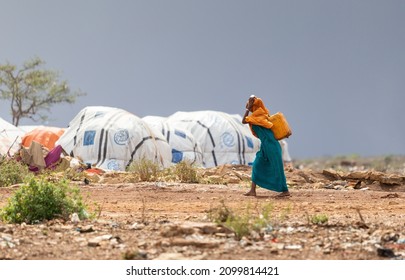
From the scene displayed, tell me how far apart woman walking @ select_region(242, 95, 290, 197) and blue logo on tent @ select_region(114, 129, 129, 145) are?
9.67 meters

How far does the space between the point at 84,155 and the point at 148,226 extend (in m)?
14.8

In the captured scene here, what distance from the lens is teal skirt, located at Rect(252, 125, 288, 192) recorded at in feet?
37.1

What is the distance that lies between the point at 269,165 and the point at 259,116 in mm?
805

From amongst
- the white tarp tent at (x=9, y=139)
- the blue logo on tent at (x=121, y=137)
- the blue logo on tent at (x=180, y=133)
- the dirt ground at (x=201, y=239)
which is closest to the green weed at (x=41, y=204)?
the dirt ground at (x=201, y=239)

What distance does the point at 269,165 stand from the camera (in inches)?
450

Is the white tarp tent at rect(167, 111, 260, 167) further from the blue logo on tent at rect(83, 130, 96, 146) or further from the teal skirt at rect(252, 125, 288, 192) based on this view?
the teal skirt at rect(252, 125, 288, 192)

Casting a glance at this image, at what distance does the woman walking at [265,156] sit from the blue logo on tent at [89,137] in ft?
32.8

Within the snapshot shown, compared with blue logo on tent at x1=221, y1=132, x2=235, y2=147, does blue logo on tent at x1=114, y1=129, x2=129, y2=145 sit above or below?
above

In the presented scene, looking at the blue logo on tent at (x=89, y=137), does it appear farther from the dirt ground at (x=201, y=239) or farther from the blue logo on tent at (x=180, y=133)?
the dirt ground at (x=201, y=239)

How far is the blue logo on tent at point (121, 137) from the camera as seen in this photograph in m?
20.6

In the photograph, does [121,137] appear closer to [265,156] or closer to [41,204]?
[265,156]

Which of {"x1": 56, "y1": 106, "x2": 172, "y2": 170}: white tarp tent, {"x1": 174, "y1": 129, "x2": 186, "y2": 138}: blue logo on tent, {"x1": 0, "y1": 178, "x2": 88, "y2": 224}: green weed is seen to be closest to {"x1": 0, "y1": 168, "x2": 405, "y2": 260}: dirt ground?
{"x1": 0, "y1": 178, "x2": 88, "y2": 224}: green weed
